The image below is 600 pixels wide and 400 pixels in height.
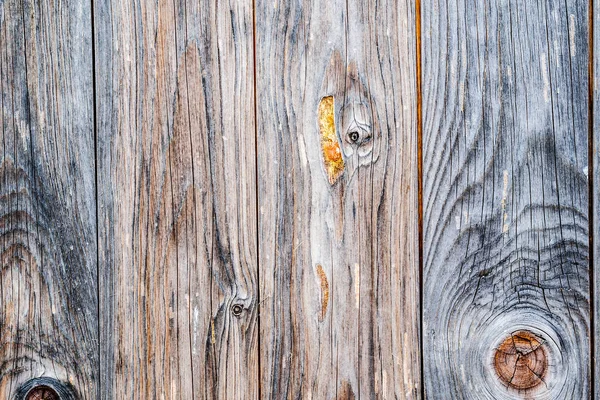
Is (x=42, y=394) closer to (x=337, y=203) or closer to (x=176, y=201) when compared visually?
(x=176, y=201)

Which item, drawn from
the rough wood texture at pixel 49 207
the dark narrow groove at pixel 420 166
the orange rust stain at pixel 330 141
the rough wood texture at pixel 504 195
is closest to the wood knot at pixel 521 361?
the rough wood texture at pixel 504 195

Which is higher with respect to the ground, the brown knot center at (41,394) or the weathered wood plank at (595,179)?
the weathered wood plank at (595,179)

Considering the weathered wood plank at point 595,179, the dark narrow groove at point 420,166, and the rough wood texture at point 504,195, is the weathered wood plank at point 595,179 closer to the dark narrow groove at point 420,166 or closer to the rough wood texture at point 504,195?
the rough wood texture at point 504,195

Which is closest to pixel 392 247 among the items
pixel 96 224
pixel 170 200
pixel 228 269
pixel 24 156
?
pixel 228 269

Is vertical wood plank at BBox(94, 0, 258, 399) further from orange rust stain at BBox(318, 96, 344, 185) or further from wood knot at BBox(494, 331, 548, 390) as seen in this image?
wood knot at BBox(494, 331, 548, 390)

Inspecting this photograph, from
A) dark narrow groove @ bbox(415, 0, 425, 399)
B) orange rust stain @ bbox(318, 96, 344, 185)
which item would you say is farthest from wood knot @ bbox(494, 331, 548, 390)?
orange rust stain @ bbox(318, 96, 344, 185)

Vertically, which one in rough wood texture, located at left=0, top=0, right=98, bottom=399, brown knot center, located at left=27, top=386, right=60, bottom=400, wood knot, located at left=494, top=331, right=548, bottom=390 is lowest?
brown knot center, located at left=27, top=386, right=60, bottom=400

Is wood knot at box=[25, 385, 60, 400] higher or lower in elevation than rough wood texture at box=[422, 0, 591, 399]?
lower
